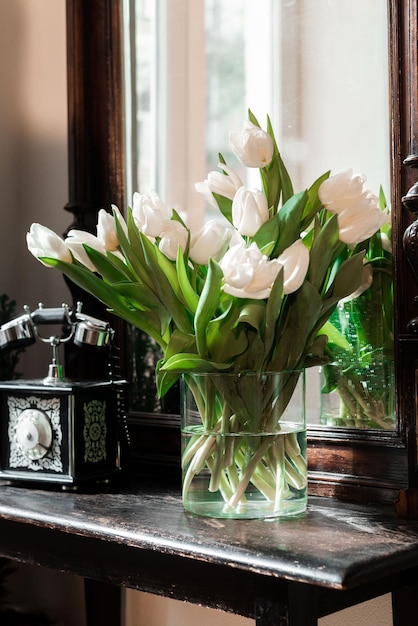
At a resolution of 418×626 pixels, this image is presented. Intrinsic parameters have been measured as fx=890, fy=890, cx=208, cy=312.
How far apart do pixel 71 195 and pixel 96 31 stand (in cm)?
29

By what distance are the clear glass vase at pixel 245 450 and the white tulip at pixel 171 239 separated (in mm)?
156

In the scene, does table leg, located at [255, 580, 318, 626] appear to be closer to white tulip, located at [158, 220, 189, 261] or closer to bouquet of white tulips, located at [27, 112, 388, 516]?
bouquet of white tulips, located at [27, 112, 388, 516]

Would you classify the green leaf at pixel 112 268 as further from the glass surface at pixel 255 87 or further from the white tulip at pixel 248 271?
the glass surface at pixel 255 87

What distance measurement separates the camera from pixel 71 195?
1593 millimetres

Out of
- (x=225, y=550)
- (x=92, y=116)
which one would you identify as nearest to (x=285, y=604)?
(x=225, y=550)

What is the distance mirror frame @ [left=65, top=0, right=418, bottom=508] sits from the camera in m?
1.16

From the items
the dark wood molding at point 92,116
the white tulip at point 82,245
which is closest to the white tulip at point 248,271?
the white tulip at point 82,245

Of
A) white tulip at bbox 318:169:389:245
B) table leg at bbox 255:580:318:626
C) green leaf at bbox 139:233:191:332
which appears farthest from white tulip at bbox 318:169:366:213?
table leg at bbox 255:580:318:626

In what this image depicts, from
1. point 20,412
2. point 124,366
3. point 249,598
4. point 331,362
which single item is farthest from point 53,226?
point 249,598

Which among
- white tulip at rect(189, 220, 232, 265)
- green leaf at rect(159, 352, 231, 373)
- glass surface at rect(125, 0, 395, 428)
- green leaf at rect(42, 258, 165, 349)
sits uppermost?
glass surface at rect(125, 0, 395, 428)

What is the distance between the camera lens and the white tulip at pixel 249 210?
1054 millimetres

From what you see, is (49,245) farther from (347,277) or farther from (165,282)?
(347,277)

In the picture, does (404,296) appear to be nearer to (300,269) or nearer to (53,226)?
(300,269)

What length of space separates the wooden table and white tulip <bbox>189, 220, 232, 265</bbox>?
12.6 inches
